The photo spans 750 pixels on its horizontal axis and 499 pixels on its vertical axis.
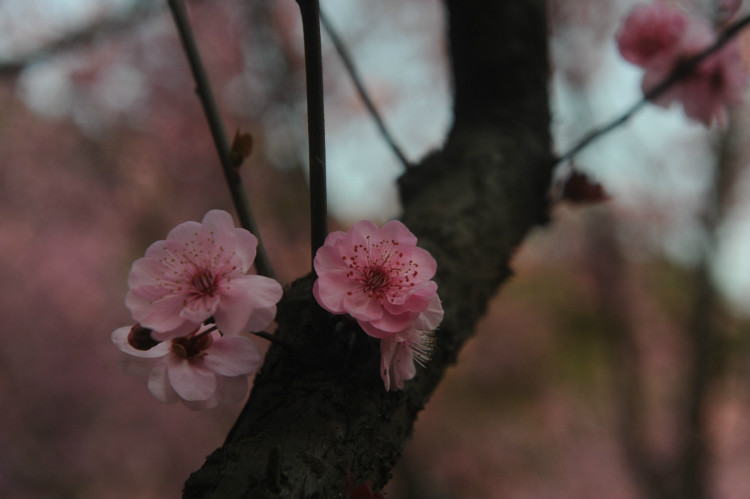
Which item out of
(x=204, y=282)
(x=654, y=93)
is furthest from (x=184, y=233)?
(x=654, y=93)

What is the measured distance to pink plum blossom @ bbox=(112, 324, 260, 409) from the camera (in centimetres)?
51

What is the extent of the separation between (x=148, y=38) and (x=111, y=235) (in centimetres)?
233

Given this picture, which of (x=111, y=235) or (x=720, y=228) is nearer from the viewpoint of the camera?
(x=720, y=228)

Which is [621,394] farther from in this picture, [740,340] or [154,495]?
[154,495]

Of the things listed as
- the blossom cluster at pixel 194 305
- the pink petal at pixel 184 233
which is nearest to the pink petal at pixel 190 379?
the blossom cluster at pixel 194 305

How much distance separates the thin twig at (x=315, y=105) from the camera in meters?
0.43

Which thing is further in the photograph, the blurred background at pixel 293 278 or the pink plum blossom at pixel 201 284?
the blurred background at pixel 293 278

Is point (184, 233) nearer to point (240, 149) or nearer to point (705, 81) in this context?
point (240, 149)

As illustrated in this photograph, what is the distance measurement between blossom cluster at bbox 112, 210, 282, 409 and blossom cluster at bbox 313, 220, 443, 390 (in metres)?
0.07

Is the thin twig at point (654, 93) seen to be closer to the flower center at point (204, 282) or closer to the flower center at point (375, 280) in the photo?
the flower center at point (375, 280)

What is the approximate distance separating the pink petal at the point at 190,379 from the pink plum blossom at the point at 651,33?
1108 millimetres

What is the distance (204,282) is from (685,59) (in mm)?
1095

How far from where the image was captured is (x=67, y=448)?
15.3 feet

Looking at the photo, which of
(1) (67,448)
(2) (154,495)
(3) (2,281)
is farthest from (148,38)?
(2) (154,495)
